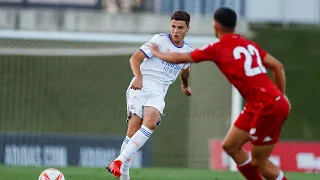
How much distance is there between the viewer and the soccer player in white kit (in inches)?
386

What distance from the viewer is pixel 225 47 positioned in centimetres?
832

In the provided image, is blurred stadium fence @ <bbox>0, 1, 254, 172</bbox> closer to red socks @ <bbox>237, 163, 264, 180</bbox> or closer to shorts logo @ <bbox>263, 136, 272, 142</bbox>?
red socks @ <bbox>237, 163, 264, 180</bbox>

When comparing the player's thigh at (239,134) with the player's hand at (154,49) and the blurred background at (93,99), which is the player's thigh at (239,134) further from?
the blurred background at (93,99)

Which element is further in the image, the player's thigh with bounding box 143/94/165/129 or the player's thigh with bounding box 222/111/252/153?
the player's thigh with bounding box 143/94/165/129

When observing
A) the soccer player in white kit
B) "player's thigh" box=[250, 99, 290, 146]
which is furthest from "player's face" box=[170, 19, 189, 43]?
"player's thigh" box=[250, 99, 290, 146]

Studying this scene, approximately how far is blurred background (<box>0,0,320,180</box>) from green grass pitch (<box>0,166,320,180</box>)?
2.64 metres

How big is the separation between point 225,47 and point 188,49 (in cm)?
214

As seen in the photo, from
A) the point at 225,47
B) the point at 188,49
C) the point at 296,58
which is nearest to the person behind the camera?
the point at 225,47

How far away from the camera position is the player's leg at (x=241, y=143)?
8.50 meters

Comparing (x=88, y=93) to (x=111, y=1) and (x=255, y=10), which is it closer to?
(x=111, y=1)

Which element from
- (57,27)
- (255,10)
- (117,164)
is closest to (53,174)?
(117,164)

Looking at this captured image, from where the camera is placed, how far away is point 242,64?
27.2 feet

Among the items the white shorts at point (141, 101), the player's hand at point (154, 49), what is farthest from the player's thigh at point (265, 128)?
the white shorts at point (141, 101)

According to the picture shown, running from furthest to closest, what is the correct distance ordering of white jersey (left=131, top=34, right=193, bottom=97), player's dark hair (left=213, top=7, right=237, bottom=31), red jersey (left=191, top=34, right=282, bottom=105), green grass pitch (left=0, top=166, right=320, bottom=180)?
green grass pitch (left=0, top=166, right=320, bottom=180) → white jersey (left=131, top=34, right=193, bottom=97) → player's dark hair (left=213, top=7, right=237, bottom=31) → red jersey (left=191, top=34, right=282, bottom=105)
